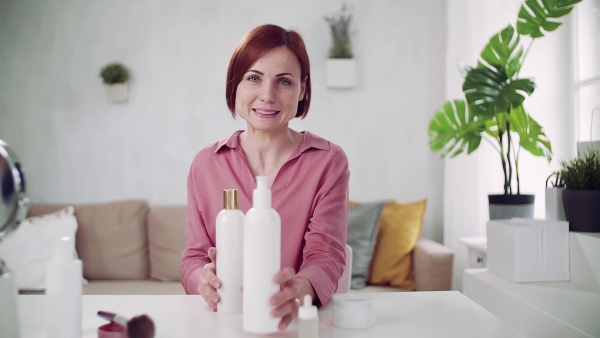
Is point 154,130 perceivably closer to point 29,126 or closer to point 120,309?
point 29,126

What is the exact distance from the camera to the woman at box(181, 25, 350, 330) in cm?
130

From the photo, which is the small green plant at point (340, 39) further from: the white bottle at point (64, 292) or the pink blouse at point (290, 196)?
the white bottle at point (64, 292)

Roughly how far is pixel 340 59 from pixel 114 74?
4.43 feet

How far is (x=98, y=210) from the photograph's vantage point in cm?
322

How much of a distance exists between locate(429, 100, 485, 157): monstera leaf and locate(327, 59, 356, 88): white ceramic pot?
0.63 m

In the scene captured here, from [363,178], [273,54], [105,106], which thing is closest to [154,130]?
[105,106]

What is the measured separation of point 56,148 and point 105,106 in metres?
0.41

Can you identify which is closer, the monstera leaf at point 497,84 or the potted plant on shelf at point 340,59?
the monstera leaf at point 497,84

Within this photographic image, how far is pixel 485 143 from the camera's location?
3.12 metres

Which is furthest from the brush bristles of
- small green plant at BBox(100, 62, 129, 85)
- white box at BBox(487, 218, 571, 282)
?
small green plant at BBox(100, 62, 129, 85)

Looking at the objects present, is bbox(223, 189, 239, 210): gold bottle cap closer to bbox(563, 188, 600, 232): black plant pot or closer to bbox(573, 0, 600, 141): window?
bbox(563, 188, 600, 232): black plant pot

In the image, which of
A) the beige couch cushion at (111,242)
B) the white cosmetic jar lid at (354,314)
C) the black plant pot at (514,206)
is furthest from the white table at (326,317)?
the beige couch cushion at (111,242)

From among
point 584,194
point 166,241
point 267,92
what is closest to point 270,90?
point 267,92

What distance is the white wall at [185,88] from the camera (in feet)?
11.1
